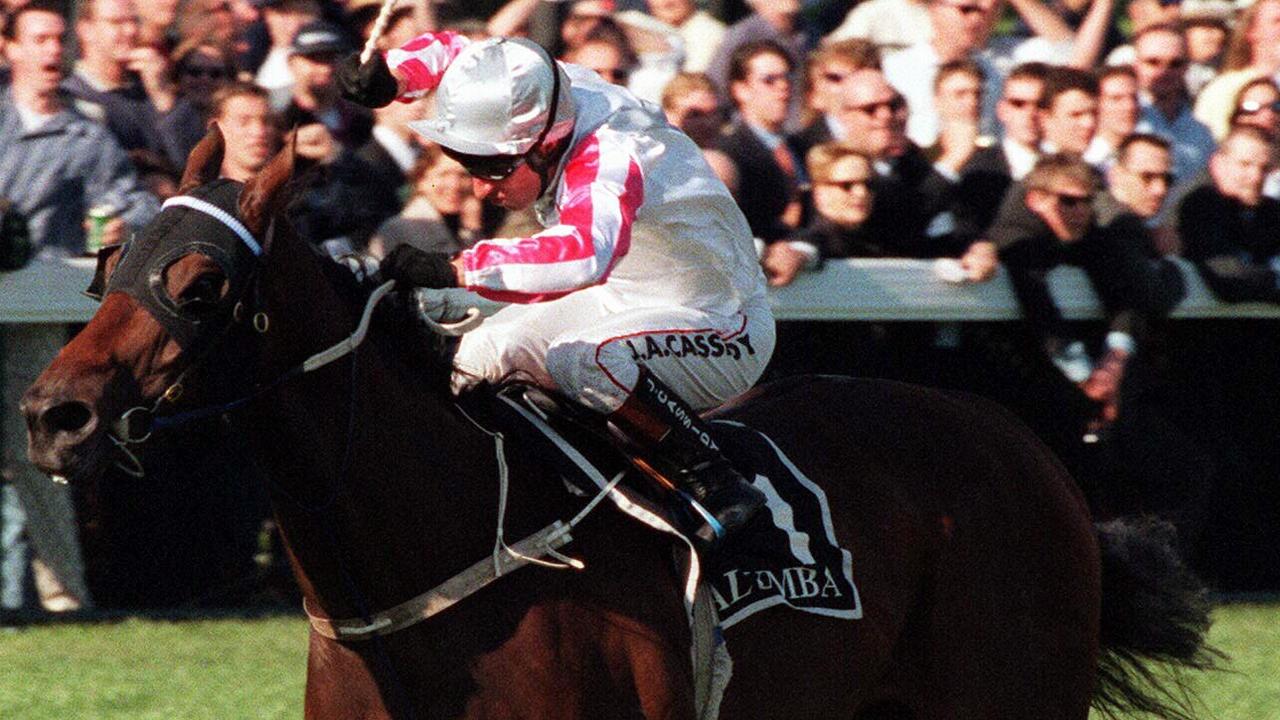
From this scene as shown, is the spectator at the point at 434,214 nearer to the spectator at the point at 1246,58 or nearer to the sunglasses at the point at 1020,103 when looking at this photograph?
the sunglasses at the point at 1020,103

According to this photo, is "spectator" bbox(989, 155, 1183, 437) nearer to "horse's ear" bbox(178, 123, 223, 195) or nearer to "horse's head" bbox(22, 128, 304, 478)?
"horse's ear" bbox(178, 123, 223, 195)

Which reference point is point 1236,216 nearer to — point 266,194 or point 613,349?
point 613,349

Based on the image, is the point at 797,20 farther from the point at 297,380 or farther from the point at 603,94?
the point at 297,380

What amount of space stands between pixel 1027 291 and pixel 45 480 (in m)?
3.56

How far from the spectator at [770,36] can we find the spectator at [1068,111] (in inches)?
42.3

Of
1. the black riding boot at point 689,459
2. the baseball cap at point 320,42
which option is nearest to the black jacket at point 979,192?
the baseball cap at point 320,42

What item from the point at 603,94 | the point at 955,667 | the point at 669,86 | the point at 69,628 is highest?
the point at 603,94

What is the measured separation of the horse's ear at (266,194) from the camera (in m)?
3.48

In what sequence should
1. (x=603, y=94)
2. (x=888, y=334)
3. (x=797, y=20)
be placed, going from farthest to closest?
1. (x=797, y=20)
2. (x=888, y=334)
3. (x=603, y=94)

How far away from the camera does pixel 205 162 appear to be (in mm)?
3662

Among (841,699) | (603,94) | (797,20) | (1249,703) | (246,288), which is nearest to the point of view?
(246,288)

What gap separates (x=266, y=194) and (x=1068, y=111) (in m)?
5.31

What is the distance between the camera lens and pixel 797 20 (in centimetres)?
964

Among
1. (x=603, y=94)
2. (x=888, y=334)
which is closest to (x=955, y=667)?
(x=603, y=94)
